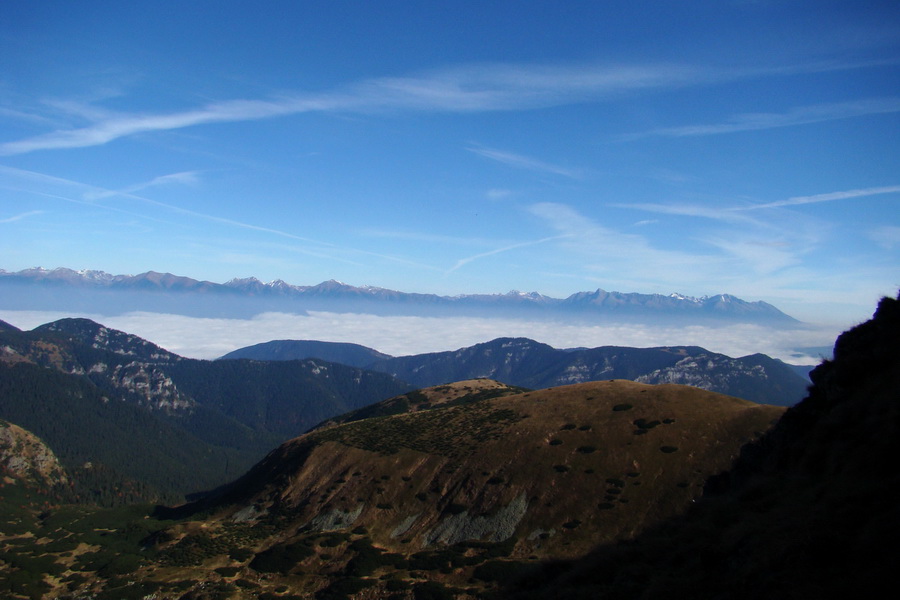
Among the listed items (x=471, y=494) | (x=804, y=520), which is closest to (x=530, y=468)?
(x=471, y=494)

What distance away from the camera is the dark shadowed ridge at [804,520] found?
15.3 m

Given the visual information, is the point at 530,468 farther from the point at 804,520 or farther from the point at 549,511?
the point at 804,520

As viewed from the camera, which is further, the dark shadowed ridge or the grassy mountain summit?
the grassy mountain summit

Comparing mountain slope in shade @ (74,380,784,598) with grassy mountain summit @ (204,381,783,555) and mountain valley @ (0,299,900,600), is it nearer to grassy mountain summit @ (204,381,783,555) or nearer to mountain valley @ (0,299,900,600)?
grassy mountain summit @ (204,381,783,555)

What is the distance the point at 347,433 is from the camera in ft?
455

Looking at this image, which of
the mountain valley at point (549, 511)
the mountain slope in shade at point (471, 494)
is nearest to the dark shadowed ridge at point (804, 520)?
the mountain valley at point (549, 511)

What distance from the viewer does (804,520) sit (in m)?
17.8

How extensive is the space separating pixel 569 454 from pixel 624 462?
34.2ft

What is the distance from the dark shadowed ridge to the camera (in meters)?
15.3

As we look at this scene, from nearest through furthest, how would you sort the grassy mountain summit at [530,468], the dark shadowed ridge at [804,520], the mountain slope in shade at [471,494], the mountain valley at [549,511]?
the dark shadowed ridge at [804,520], the mountain valley at [549,511], the mountain slope in shade at [471,494], the grassy mountain summit at [530,468]

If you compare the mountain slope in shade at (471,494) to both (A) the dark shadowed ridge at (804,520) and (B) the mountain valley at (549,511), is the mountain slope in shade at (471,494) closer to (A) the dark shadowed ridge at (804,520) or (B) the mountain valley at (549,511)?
(B) the mountain valley at (549,511)

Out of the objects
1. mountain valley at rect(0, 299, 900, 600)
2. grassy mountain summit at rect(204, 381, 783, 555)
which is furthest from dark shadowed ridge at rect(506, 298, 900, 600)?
grassy mountain summit at rect(204, 381, 783, 555)

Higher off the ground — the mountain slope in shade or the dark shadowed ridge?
the dark shadowed ridge

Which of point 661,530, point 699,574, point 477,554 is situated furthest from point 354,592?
point 699,574
